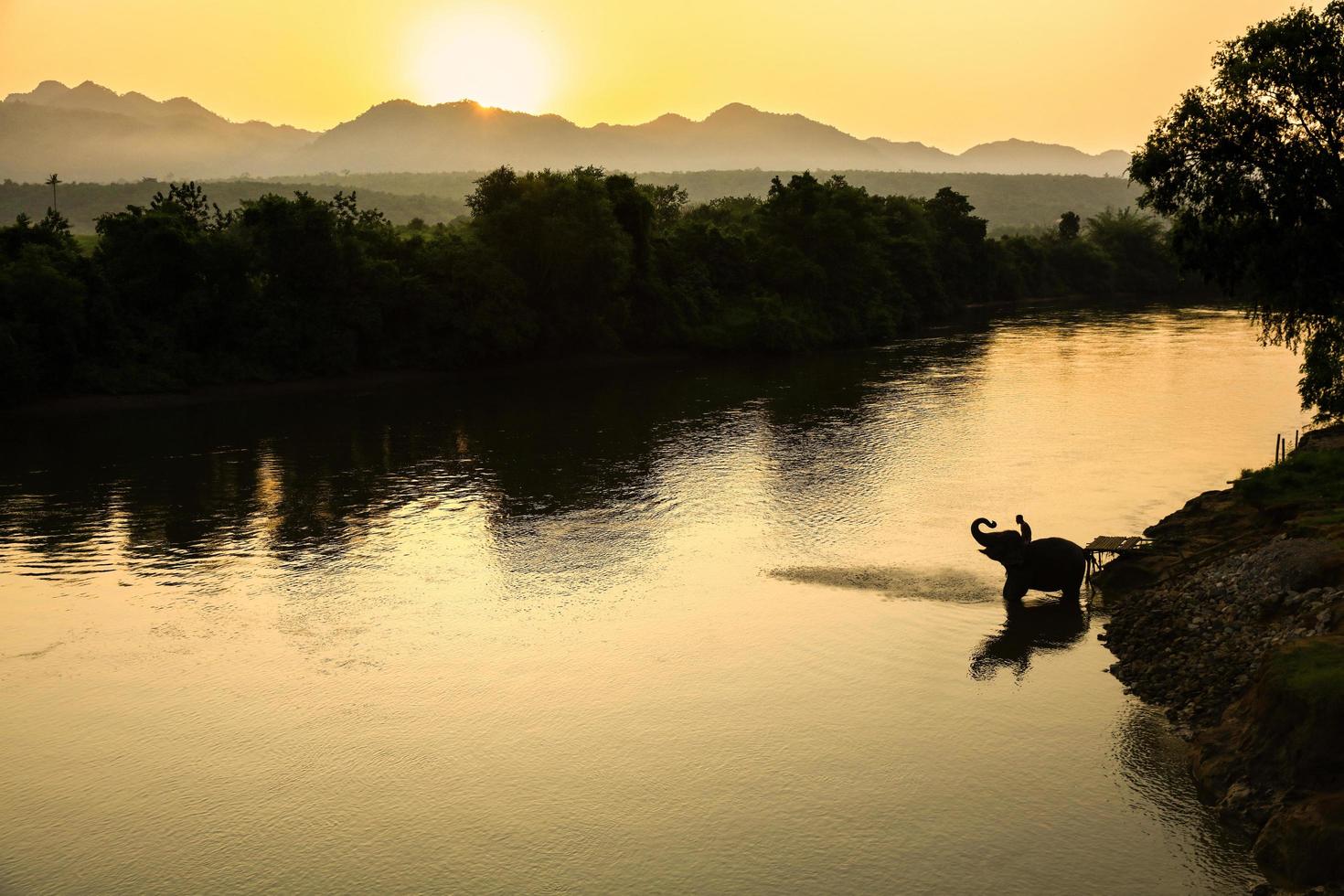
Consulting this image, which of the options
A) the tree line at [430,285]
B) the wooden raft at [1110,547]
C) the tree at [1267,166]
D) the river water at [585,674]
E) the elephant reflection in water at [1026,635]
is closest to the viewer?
the river water at [585,674]

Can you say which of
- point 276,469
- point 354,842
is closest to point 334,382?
point 276,469

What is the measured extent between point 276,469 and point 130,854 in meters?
35.8

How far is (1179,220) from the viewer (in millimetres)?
38438

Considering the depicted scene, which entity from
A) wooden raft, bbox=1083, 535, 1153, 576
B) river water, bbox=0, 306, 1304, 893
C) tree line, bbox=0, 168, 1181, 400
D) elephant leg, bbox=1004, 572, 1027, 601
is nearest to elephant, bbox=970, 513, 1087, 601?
elephant leg, bbox=1004, 572, 1027, 601

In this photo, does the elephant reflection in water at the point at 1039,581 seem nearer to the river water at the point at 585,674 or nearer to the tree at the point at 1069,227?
the river water at the point at 585,674

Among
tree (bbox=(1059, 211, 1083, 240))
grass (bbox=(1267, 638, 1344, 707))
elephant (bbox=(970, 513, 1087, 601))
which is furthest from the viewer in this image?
tree (bbox=(1059, 211, 1083, 240))

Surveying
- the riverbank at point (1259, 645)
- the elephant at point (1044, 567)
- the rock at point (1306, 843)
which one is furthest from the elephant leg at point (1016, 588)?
the rock at point (1306, 843)

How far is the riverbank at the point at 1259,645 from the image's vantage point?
61.1 feet

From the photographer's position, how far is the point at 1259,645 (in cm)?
2420

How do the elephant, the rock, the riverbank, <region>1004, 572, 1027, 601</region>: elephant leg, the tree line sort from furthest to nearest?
the tree line < <region>1004, 572, 1027, 601</region>: elephant leg < the elephant < the riverbank < the rock

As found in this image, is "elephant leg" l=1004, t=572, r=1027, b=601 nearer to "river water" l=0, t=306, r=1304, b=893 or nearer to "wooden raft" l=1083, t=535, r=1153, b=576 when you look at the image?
"river water" l=0, t=306, r=1304, b=893

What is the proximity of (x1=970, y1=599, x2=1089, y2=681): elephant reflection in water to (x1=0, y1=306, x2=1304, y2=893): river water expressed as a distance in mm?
141

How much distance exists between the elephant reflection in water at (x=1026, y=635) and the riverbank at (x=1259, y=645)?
1.10 meters

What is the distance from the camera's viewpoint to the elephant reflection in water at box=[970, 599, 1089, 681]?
27.6 metres
